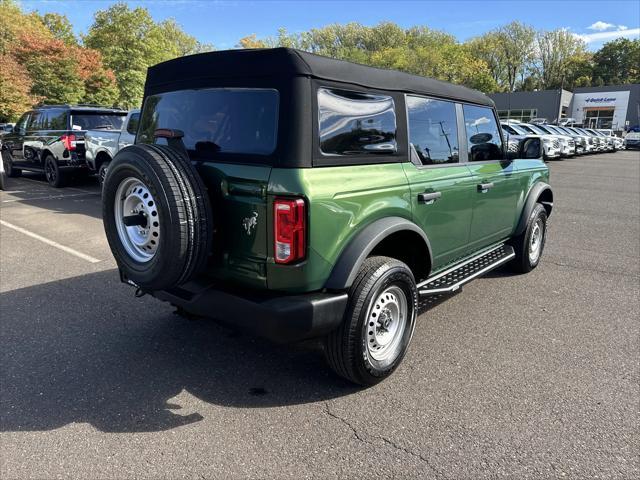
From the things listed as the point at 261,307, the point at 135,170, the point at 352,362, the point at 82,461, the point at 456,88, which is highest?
the point at 456,88

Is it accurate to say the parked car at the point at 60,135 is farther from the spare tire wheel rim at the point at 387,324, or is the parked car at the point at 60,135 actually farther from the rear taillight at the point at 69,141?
the spare tire wheel rim at the point at 387,324

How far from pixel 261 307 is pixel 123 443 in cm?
105

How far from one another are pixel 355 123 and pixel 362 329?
4.27 feet

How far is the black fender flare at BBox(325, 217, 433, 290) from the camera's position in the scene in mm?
2725

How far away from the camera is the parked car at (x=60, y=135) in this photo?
411 inches

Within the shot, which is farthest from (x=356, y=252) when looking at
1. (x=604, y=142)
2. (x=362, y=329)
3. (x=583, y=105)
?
(x=583, y=105)

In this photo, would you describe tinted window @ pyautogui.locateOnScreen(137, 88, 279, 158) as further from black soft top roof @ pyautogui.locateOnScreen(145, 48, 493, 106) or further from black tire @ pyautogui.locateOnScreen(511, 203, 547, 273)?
black tire @ pyautogui.locateOnScreen(511, 203, 547, 273)

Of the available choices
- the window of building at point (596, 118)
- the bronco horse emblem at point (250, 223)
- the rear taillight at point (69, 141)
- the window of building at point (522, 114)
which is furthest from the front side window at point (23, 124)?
the window of building at point (596, 118)

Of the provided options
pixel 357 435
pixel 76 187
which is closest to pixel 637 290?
pixel 357 435

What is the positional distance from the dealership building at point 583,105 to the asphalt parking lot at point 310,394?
54861mm

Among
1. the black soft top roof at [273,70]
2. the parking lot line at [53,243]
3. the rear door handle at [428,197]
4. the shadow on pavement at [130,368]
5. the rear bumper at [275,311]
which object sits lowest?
the shadow on pavement at [130,368]

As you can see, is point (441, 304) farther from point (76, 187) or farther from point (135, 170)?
point (76, 187)

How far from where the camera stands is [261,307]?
8.46 feet

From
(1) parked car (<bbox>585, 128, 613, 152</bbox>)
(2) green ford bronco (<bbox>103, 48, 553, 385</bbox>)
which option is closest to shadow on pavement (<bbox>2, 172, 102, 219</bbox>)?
(2) green ford bronco (<bbox>103, 48, 553, 385</bbox>)
